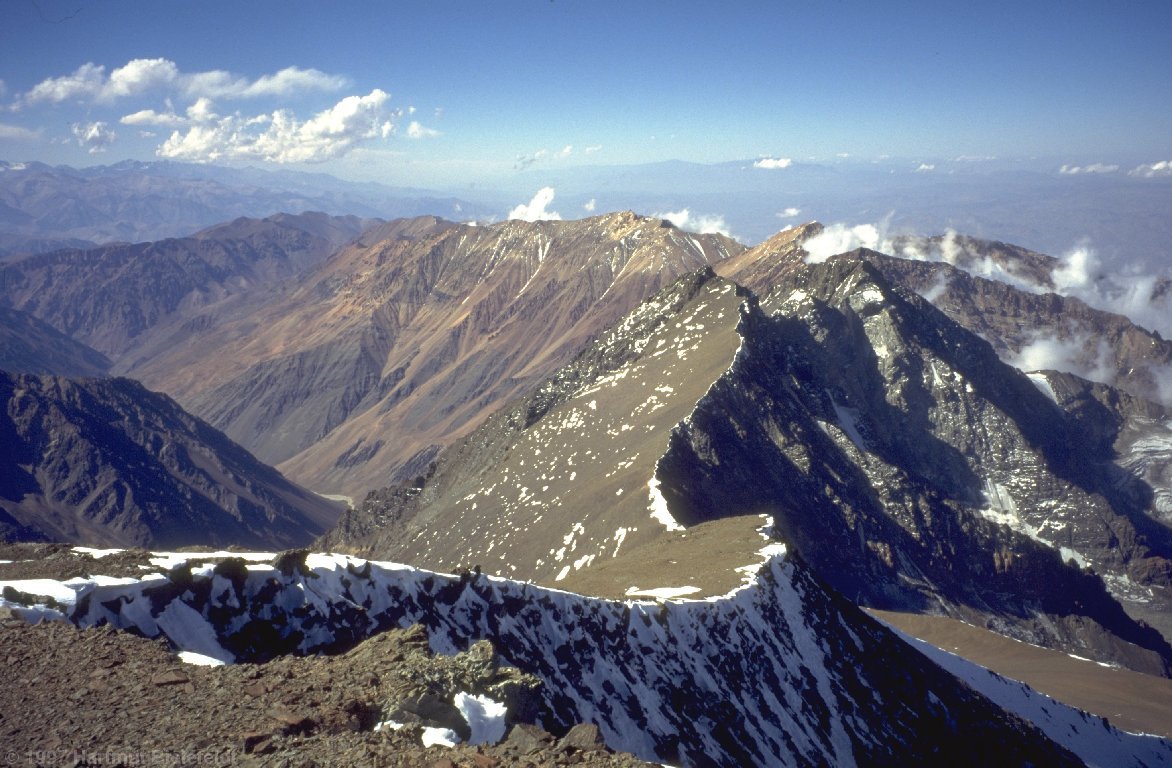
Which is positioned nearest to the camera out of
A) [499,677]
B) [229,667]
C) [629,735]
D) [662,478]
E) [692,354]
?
[229,667]

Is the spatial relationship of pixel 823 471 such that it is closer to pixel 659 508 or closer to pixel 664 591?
pixel 659 508

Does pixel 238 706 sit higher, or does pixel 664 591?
pixel 238 706

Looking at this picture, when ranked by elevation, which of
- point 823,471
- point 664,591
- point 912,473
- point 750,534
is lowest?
point 912,473

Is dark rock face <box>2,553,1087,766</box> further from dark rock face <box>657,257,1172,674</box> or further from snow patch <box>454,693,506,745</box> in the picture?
dark rock face <box>657,257,1172,674</box>

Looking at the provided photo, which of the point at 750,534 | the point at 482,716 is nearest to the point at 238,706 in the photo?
the point at 482,716

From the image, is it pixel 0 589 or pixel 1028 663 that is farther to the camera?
pixel 1028 663

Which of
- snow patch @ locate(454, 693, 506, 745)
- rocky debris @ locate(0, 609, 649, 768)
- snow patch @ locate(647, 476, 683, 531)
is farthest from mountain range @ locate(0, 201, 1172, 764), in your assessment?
snow patch @ locate(454, 693, 506, 745)

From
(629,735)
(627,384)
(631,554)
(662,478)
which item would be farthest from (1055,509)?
(629,735)

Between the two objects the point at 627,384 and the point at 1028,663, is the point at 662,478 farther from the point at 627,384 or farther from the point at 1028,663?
the point at 1028,663
